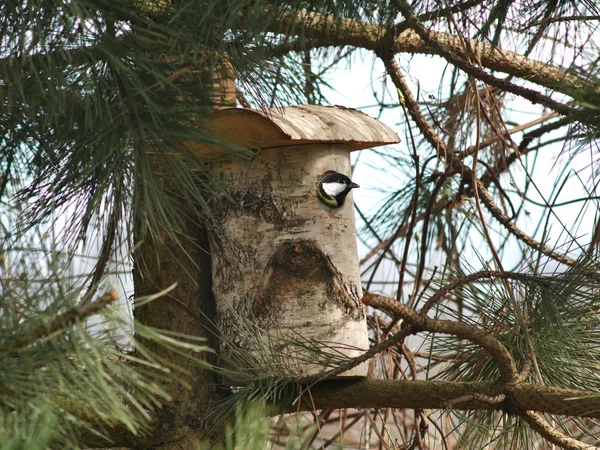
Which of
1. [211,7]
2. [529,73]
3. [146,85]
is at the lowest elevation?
[146,85]

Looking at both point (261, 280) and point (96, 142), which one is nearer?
point (96, 142)

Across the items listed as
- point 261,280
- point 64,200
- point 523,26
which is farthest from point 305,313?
point 523,26

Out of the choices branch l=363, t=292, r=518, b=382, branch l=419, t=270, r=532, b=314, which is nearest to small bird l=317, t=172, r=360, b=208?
branch l=419, t=270, r=532, b=314

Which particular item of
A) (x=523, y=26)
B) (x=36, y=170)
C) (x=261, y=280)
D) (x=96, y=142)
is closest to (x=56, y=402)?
(x=96, y=142)

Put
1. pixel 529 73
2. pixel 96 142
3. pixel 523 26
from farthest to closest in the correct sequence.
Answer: pixel 529 73 → pixel 523 26 → pixel 96 142

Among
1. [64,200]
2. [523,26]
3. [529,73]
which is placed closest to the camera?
[64,200]

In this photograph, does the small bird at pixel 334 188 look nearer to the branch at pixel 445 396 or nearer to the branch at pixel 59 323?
the branch at pixel 445 396

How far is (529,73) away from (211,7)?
77 centimetres

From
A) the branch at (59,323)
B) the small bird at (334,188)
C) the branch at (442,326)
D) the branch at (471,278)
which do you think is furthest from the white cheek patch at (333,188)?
the branch at (59,323)

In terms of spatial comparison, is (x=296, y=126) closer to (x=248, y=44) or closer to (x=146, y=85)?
(x=248, y=44)

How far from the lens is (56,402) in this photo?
31.1 inches

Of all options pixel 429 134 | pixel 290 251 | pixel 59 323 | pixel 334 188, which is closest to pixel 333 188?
pixel 334 188

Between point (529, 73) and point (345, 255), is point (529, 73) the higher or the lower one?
the higher one

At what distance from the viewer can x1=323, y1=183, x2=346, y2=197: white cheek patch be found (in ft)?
4.39
